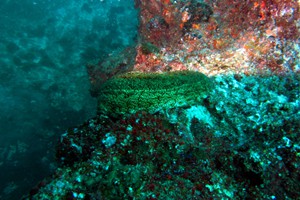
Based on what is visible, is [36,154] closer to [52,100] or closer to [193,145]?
[52,100]

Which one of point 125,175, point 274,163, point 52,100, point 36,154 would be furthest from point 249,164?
point 52,100

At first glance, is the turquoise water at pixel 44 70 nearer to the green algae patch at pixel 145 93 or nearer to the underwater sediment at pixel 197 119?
the underwater sediment at pixel 197 119

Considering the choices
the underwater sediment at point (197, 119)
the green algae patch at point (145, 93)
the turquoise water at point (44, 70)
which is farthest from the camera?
the turquoise water at point (44, 70)

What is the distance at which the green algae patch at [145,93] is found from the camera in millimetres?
3451

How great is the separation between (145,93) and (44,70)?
9.17 metres

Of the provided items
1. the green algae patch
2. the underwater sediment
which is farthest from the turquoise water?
the green algae patch

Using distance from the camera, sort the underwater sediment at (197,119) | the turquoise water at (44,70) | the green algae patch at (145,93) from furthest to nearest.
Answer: the turquoise water at (44,70)
the green algae patch at (145,93)
the underwater sediment at (197,119)

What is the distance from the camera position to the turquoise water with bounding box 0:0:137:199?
8.11 metres

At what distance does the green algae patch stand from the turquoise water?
4.26 metres

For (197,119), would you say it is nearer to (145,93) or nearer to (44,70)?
(145,93)

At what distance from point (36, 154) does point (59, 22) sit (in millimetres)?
9793

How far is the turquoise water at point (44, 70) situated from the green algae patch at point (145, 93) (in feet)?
14.0

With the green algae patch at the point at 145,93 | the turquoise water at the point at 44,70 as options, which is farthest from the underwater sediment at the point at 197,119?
the turquoise water at the point at 44,70

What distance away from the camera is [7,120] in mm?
8758
